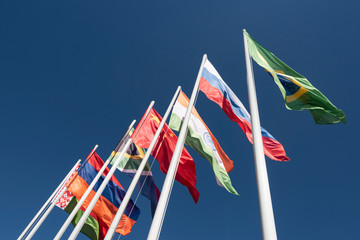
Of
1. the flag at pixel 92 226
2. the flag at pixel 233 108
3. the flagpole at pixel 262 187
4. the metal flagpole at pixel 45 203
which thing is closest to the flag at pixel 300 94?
the flag at pixel 233 108

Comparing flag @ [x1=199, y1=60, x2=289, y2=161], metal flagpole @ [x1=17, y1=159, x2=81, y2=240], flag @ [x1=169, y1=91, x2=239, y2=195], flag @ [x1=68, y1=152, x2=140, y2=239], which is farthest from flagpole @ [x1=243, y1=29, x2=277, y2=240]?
metal flagpole @ [x1=17, y1=159, x2=81, y2=240]

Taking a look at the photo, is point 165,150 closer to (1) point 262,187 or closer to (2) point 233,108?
(2) point 233,108

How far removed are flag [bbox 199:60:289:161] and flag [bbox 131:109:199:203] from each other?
274 cm

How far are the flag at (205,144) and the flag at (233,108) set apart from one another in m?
1.08

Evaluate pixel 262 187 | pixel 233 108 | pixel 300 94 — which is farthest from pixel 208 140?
pixel 262 187

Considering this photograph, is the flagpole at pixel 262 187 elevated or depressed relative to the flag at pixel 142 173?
depressed

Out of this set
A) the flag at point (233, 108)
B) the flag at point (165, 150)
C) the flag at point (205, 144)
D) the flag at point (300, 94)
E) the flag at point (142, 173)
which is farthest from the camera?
the flag at point (142, 173)

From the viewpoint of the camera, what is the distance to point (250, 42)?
727 cm

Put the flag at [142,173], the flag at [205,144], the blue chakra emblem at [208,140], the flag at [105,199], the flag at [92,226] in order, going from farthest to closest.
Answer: the flag at [92,226], the flag at [105,199], the flag at [142,173], the blue chakra emblem at [208,140], the flag at [205,144]

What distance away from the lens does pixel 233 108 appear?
7.20 m

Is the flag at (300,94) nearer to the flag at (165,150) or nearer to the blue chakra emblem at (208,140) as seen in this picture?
the blue chakra emblem at (208,140)

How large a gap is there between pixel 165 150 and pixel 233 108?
3916 mm

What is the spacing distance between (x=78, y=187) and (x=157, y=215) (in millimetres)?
9540

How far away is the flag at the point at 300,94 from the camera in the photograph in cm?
571
